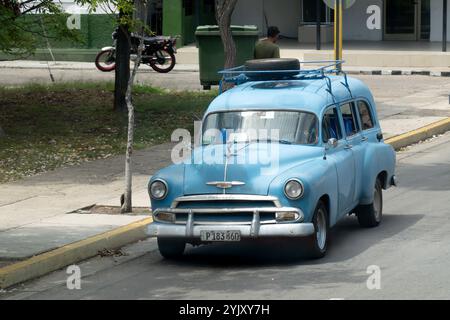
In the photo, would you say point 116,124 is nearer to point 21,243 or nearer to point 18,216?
point 18,216

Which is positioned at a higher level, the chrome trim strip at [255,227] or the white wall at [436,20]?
the white wall at [436,20]

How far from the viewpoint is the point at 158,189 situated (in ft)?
38.7

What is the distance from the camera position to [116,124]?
21.4m

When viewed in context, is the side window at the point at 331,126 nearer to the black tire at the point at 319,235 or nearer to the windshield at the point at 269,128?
the windshield at the point at 269,128

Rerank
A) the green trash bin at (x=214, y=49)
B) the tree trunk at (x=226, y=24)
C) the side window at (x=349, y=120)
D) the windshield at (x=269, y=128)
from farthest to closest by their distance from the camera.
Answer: the green trash bin at (x=214, y=49)
the tree trunk at (x=226, y=24)
the side window at (x=349, y=120)
the windshield at (x=269, y=128)

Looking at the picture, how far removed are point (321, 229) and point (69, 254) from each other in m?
2.62

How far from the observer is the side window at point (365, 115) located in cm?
1382

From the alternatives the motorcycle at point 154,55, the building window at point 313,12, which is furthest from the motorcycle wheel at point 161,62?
the building window at point 313,12

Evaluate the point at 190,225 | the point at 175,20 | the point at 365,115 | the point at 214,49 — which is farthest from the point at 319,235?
the point at 175,20

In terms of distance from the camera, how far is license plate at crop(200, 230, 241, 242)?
1132 cm

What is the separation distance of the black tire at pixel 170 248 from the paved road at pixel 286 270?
0.10 metres

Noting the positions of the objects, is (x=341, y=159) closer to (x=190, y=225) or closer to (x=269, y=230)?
(x=269, y=230)

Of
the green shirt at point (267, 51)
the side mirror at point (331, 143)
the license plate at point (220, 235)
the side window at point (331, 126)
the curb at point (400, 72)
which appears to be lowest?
the license plate at point (220, 235)
